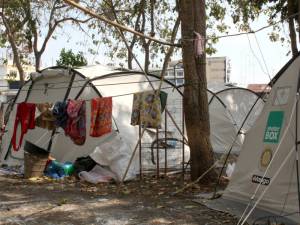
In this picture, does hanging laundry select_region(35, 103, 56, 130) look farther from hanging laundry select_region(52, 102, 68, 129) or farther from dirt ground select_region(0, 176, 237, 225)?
dirt ground select_region(0, 176, 237, 225)

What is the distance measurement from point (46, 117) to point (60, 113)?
1.72ft

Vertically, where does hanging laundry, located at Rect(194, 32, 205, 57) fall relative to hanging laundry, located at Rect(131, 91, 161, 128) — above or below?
above

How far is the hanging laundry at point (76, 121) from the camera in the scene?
38.7ft

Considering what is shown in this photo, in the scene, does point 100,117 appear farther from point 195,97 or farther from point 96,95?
point 195,97

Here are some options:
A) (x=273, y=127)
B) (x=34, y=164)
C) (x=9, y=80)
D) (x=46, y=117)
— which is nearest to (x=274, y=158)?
(x=273, y=127)

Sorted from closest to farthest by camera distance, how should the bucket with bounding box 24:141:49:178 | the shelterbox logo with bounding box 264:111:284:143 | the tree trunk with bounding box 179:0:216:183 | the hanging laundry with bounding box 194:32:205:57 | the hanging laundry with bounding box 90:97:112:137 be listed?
the shelterbox logo with bounding box 264:111:284:143 → the hanging laundry with bounding box 194:32:205:57 → the tree trunk with bounding box 179:0:216:183 → the hanging laundry with bounding box 90:97:112:137 → the bucket with bounding box 24:141:49:178

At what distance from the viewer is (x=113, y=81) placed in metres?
12.5

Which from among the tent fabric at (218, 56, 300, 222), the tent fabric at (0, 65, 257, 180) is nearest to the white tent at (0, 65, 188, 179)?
the tent fabric at (0, 65, 257, 180)

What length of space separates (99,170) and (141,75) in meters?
2.82

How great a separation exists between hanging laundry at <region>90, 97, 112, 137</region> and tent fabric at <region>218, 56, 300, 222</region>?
141 inches

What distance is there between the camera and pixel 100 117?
11.3m

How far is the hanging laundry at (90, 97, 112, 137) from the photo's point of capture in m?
11.2

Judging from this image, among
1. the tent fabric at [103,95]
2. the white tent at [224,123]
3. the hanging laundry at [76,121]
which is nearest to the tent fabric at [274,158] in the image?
the tent fabric at [103,95]

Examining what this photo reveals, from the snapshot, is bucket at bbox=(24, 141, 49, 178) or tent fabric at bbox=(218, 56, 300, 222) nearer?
tent fabric at bbox=(218, 56, 300, 222)
